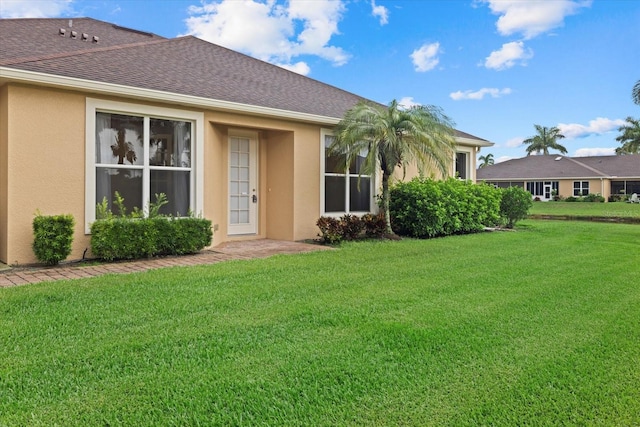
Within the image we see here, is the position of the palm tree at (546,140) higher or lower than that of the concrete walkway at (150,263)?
higher

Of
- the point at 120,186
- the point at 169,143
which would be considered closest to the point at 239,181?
the point at 169,143

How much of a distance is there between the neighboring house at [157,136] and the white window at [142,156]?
19 millimetres

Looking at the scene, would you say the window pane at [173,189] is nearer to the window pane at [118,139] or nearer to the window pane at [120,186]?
the window pane at [120,186]

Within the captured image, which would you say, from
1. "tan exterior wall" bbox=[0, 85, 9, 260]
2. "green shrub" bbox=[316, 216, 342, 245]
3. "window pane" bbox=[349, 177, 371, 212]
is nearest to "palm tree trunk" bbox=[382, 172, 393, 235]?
"window pane" bbox=[349, 177, 371, 212]

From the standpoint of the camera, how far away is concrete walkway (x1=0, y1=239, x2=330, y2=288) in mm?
6258

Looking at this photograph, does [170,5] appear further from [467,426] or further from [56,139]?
[467,426]

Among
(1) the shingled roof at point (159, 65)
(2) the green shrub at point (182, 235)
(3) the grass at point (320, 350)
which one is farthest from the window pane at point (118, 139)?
(3) the grass at point (320, 350)

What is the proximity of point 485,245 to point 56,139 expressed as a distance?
854cm

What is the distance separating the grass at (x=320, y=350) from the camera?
105 inches

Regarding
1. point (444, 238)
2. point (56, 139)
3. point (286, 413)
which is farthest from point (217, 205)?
point (286, 413)

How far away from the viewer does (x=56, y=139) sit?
23.9 ft

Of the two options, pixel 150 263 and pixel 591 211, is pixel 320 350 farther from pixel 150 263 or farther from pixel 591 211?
pixel 591 211

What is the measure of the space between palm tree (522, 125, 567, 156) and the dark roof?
9.81 meters

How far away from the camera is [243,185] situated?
10609 mm
